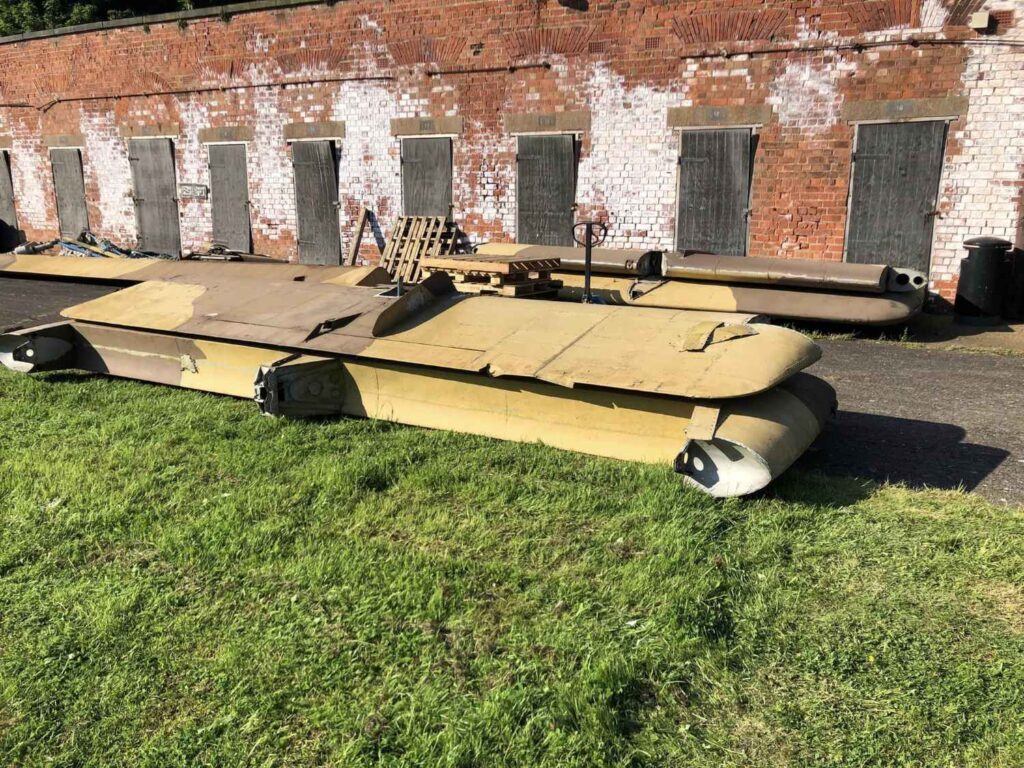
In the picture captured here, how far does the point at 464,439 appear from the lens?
4918mm

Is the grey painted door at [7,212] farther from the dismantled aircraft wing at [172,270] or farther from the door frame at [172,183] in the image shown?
the dismantled aircraft wing at [172,270]

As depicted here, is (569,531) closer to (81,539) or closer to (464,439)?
(464,439)

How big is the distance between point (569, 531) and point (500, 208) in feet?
29.4

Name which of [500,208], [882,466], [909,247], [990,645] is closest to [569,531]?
[990,645]

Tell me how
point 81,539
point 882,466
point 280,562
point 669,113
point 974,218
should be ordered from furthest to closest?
point 669,113 → point 974,218 → point 882,466 → point 81,539 → point 280,562

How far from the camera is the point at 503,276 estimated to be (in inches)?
261

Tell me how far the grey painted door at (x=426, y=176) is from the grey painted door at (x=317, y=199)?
4.90 feet

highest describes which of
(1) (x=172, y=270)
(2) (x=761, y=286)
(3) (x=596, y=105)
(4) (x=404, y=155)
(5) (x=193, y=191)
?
(3) (x=596, y=105)

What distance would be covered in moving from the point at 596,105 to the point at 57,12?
2156 cm

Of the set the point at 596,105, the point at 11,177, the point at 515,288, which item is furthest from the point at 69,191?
the point at 515,288

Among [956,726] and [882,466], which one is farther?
[882,466]

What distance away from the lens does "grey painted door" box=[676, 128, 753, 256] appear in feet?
33.7

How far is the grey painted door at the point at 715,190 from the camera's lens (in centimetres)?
1027

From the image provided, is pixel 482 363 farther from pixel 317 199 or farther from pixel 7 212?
pixel 7 212
